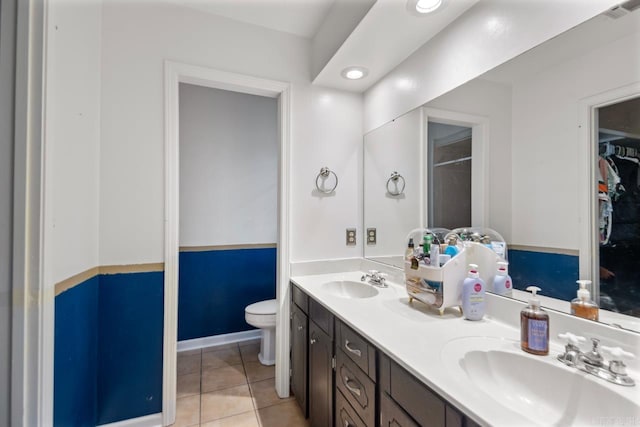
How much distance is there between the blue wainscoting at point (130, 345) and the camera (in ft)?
5.14

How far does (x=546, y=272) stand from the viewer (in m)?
1.06

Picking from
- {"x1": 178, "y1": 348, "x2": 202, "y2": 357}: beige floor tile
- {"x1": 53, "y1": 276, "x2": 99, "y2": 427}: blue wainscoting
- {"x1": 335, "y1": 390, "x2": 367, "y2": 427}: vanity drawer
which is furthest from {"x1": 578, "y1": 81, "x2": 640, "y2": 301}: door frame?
{"x1": 178, "y1": 348, "x2": 202, "y2": 357}: beige floor tile

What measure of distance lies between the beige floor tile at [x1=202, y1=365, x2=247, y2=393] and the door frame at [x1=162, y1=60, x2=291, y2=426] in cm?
35

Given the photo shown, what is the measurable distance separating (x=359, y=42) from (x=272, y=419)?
218 cm

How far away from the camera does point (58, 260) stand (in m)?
1.10

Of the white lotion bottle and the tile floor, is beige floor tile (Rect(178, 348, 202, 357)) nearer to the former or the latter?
the tile floor

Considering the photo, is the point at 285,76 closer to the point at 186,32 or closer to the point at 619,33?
the point at 186,32

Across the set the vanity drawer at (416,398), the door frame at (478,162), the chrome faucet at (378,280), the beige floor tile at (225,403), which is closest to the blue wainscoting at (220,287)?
the beige floor tile at (225,403)

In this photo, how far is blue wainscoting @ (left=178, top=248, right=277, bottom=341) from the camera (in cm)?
258

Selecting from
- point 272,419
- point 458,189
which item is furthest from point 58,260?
point 458,189

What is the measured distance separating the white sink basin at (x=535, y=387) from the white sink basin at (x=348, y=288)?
2.70 ft

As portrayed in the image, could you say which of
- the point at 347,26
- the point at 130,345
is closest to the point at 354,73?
the point at 347,26

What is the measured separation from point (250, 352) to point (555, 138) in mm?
2574

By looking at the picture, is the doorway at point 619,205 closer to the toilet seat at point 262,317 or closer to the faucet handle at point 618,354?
the faucet handle at point 618,354
